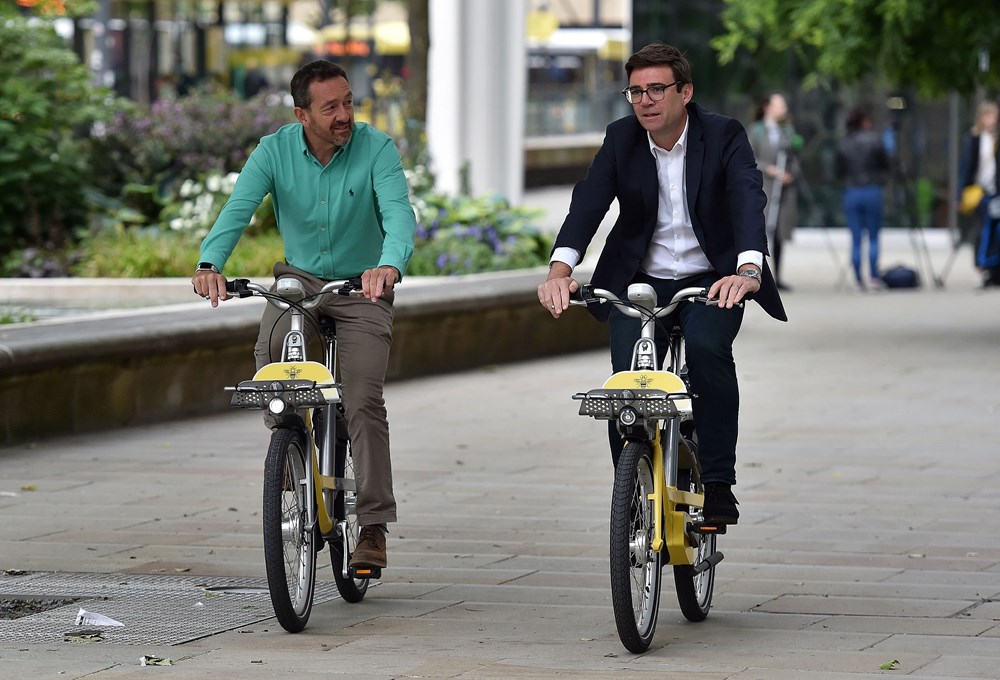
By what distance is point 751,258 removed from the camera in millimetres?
5660

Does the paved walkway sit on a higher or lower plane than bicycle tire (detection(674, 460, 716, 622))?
lower

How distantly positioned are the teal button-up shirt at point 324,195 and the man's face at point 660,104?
817mm

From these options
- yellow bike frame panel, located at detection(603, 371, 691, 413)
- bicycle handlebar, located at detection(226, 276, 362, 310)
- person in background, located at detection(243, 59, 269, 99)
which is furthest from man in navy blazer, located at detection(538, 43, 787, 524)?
person in background, located at detection(243, 59, 269, 99)

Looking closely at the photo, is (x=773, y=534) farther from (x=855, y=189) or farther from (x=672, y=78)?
Result: (x=855, y=189)

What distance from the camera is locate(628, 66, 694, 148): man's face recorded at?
5.79 meters

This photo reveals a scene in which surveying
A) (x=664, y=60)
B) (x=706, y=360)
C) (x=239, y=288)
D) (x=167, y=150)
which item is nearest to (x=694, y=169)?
(x=664, y=60)

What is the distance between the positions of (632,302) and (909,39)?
9.98 metres

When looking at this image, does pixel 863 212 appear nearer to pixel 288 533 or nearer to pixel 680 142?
pixel 680 142

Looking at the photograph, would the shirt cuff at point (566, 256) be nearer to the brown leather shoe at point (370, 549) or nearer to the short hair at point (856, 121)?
the brown leather shoe at point (370, 549)

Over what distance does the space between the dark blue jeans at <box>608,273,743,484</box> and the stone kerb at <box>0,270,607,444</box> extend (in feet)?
15.4

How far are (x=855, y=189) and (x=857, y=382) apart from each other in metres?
7.48

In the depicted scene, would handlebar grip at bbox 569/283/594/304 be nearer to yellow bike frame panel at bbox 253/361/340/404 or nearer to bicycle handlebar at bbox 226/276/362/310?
bicycle handlebar at bbox 226/276/362/310

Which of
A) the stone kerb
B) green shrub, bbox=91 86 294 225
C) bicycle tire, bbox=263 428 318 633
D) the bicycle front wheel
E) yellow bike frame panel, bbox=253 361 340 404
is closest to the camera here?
the bicycle front wheel

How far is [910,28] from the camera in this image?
14.6m
